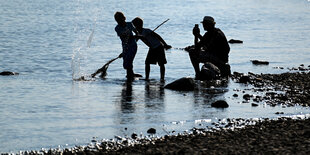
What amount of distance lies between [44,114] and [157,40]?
4.80 meters

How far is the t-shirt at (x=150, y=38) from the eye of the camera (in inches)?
657

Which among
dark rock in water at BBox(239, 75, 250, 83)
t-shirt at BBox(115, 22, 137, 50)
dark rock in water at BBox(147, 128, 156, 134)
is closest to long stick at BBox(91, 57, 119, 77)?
t-shirt at BBox(115, 22, 137, 50)

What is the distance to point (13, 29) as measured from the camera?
3719 cm

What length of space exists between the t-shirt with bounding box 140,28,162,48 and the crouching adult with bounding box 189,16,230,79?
3.69ft

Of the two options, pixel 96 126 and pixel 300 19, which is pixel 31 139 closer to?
pixel 96 126

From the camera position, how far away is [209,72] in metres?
17.2

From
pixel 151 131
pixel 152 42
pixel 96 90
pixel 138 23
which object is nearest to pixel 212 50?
pixel 152 42

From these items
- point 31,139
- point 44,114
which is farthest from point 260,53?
point 31,139

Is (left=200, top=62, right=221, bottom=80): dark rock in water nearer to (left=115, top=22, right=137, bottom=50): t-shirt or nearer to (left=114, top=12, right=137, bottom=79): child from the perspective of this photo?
(left=114, top=12, right=137, bottom=79): child

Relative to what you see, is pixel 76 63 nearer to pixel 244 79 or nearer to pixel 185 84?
pixel 185 84

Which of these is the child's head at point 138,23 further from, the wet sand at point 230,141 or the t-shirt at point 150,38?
the wet sand at point 230,141

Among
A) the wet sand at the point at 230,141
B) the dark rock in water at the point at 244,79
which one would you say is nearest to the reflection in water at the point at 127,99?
the wet sand at the point at 230,141

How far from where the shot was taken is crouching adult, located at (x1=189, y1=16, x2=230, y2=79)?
1725cm

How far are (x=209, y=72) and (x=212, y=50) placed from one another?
0.74m
